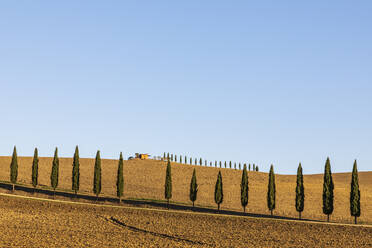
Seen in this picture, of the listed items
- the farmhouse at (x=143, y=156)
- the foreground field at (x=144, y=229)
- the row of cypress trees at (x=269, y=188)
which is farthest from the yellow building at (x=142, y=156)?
the foreground field at (x=144, y=229)

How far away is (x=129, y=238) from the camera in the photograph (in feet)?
133

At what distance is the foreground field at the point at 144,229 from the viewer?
38969 millimetres

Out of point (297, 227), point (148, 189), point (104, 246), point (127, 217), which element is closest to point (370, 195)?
point (148, 189)

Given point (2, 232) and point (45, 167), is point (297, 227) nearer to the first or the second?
point (2, 232)

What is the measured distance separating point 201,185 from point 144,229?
2119 inches

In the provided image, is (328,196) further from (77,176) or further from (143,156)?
(143,156)

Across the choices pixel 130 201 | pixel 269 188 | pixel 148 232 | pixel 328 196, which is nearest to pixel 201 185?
pixel 130 201

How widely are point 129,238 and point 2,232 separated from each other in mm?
10010

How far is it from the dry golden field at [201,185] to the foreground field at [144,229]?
22607 millimetres

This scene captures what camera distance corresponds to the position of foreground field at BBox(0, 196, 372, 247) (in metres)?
39.0

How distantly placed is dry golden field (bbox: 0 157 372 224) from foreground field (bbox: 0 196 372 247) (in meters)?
22.6

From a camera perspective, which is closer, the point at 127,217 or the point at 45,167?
the point at 127,217

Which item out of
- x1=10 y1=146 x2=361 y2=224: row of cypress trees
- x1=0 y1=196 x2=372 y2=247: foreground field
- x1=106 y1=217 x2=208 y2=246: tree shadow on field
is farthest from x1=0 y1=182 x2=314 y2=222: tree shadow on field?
x1=106 y1=217 x2=208 y2=246: tree shadow on field

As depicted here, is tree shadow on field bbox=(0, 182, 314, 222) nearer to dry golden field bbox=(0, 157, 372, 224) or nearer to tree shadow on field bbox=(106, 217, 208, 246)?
dry golden field bbox=(0, 157, 372, 224)
